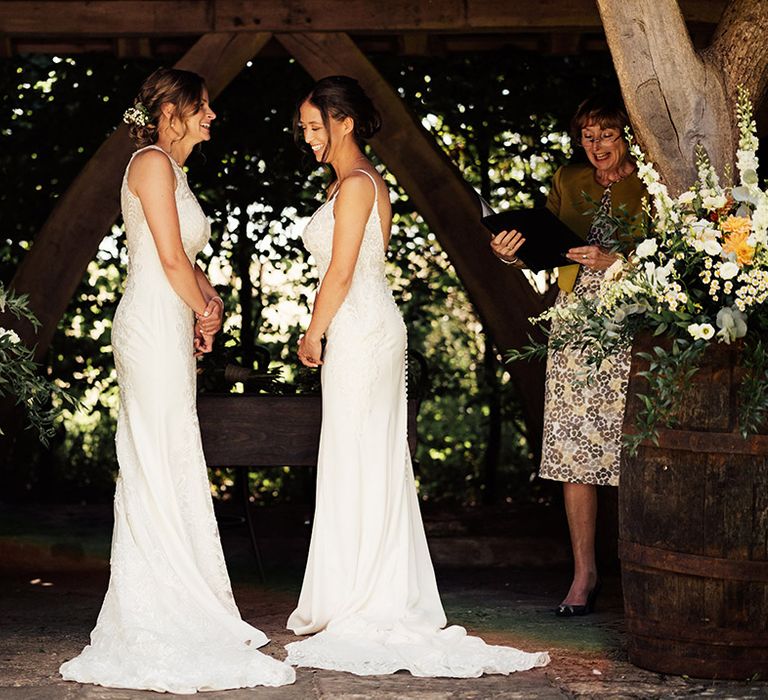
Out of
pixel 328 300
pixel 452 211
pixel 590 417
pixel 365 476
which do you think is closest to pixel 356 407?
pixel 365 476

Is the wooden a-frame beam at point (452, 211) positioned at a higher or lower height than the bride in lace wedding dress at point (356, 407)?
higher

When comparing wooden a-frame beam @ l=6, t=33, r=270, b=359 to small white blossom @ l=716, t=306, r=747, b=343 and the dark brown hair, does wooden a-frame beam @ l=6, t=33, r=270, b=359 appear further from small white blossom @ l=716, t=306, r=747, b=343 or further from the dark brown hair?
small white blossom @ l=716, t=306, r=747, b=343

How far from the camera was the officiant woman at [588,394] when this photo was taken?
16.2 ft

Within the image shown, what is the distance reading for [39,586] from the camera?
5.85 meters

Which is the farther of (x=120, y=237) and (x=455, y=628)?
(x=120, y=237)

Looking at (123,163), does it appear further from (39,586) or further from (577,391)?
(577,391)

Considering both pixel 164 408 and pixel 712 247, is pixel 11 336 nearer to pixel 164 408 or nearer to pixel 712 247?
pixel 164 408

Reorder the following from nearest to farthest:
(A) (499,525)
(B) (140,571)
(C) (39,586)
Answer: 1. (B) (140,571)
2. (C) (39,586)
3. (A) (499,525)

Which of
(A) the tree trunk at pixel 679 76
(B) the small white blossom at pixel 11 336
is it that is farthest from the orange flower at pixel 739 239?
(B) the small white blossom at pixel 11 336

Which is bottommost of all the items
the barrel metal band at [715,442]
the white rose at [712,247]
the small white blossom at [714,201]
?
the barrel metal band at [715,442]

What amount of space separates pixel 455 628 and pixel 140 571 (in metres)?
1.02

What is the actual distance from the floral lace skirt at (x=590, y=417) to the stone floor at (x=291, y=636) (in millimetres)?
536

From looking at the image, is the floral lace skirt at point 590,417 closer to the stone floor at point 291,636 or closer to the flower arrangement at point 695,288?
the stone floor at point 291,636

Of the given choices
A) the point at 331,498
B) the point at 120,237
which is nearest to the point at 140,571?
the point at 331,498
